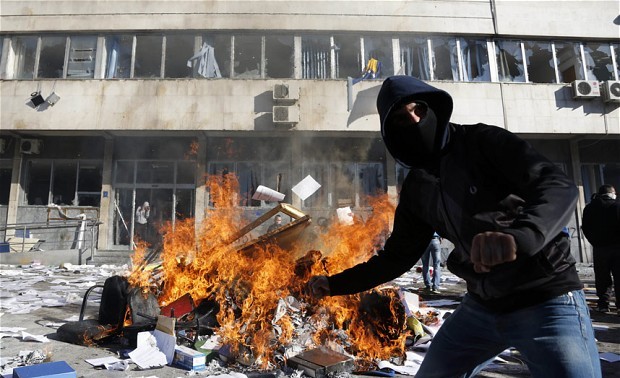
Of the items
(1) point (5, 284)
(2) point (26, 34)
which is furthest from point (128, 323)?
(2) point (26, 34)

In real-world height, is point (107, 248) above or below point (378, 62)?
below

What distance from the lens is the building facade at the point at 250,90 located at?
15680 millimetres

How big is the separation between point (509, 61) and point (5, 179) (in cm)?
2309

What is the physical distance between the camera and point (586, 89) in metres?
15.8

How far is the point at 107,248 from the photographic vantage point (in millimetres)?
16016

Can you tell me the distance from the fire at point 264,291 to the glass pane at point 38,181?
13.5 metres

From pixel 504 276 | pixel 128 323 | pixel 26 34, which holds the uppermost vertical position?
pixel 26 34

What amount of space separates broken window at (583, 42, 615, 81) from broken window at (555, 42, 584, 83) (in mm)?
453

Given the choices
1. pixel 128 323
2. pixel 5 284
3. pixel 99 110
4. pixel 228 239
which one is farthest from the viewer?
pixel 99 110

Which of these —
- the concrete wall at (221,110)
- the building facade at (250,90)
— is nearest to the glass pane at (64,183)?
the building facade at (250,90)

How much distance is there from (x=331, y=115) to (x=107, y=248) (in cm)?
1089

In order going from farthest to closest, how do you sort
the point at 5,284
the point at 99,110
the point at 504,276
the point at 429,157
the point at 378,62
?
the point at 378,62 → the point at 99,110 → the point at 5,284 → the point at 429,157 → the point at 504,276

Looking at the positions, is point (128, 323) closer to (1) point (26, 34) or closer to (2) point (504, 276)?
(2) point (504, 276)

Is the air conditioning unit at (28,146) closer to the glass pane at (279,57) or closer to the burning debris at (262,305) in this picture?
the glass pane at (279,57)
